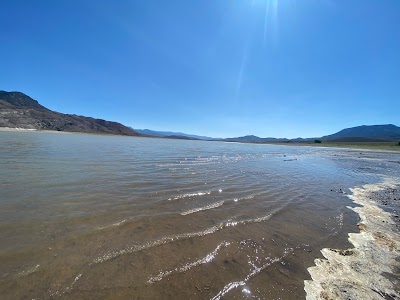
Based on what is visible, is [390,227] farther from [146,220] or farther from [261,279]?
[146,220]

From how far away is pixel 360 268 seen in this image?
5.10 m

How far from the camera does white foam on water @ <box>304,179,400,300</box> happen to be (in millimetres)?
4227

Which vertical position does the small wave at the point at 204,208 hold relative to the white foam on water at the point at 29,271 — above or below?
below

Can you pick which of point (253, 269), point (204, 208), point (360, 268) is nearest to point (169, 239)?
point (253, 269)

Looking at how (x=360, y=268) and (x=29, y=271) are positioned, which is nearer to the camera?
(x=29, y=271)

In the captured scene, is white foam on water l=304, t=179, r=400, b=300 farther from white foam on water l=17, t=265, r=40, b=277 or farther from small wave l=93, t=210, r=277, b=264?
white foam on water l=17, t=265, r=40, b=277

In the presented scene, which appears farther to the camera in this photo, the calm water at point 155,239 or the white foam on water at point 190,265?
the white foam on water at point 190,265

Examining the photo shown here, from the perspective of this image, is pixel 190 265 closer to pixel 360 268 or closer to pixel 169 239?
pixel 169 239

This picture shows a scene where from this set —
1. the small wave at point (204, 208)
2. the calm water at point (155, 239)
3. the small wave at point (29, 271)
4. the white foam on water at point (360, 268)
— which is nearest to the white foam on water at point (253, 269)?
the calm water at point (155, 239)

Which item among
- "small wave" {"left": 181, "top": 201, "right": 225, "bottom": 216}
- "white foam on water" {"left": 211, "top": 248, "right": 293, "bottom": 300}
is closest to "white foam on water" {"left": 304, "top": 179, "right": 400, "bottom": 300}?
"white foam on water" {"left": 211, "top": 248, "right": 293, "bottom": 300}

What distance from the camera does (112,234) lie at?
590cm

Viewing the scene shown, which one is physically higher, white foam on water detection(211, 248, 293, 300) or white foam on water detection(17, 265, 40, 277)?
white foam on water detection(17, 265, 40, 277)

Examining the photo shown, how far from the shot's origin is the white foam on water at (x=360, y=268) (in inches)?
166

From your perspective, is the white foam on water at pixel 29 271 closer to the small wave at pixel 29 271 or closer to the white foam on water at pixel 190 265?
the small wave at pixel 29 271
